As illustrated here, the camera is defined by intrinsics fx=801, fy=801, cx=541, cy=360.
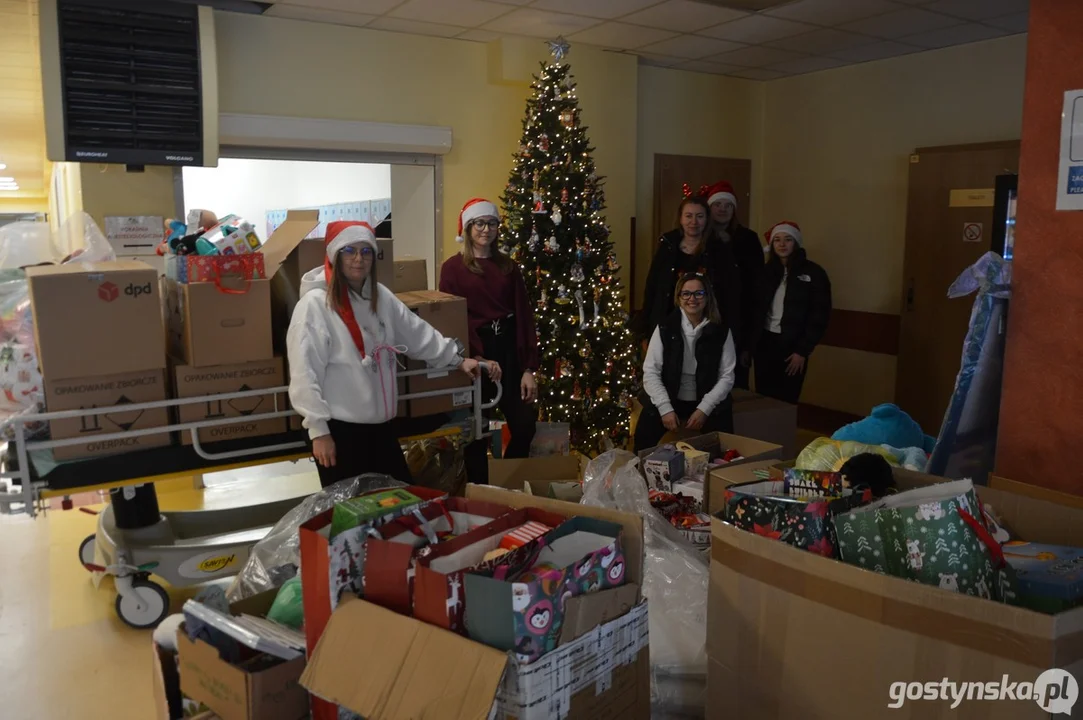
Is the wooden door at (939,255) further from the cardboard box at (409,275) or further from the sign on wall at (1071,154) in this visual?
the cardboard box at (409,275)

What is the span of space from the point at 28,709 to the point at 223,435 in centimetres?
96

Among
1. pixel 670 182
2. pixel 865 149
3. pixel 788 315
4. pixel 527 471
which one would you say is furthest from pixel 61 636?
pixel 865 149

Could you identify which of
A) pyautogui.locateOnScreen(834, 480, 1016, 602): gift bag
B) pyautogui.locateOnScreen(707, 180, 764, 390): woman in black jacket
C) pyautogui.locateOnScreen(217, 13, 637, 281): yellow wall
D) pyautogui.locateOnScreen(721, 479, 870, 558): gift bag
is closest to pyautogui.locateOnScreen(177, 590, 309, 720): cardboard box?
pyautogui.locateOnScreen(721, 479, 870, 558): gift bag

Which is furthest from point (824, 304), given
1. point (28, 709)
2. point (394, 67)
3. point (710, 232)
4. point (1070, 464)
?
point (28, 709)

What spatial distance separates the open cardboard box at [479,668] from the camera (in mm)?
1127

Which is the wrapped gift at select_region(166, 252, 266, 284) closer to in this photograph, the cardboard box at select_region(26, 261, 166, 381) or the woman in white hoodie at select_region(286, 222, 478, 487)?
the cardboard box at select_region(26, 261, 166, 381)

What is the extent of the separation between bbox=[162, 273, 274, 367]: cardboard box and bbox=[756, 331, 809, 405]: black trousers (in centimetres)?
277

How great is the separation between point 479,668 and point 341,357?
166 centimetres

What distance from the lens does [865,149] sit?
18.3 ft

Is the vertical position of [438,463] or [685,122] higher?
[685,122]

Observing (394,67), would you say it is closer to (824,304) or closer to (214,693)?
(824,304)

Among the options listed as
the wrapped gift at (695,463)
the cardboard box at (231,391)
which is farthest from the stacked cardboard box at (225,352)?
the wrapped gift at (695,463)

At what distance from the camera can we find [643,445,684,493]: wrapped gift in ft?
8.20

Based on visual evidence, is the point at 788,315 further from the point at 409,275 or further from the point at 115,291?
the point at 115,291
